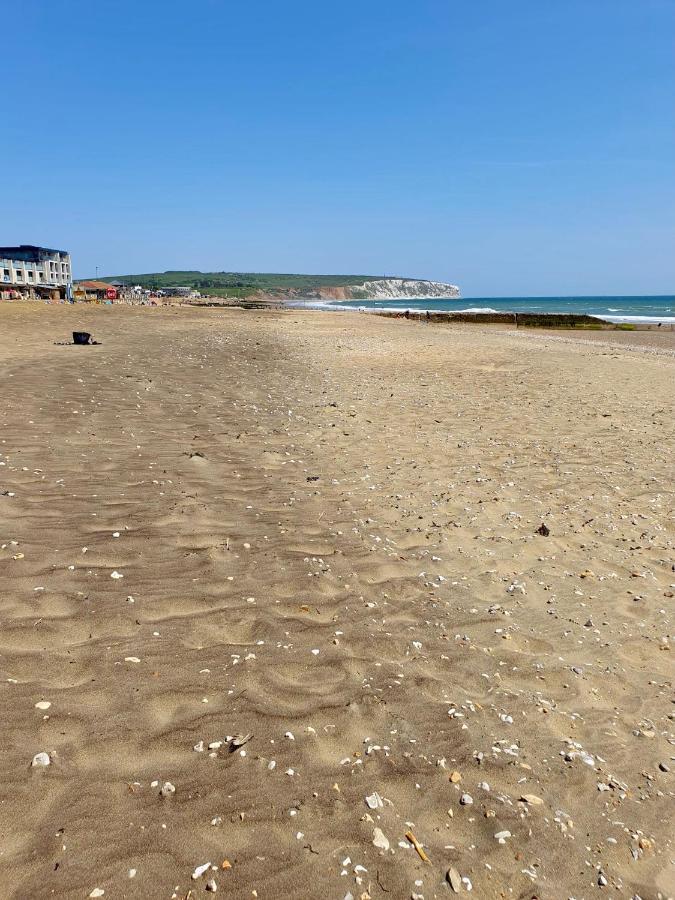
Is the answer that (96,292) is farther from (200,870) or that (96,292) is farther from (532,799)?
(532,799)

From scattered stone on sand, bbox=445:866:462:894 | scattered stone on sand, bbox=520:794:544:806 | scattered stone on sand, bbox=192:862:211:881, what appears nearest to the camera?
scattered stone on sand, bbox=192:862:211:881

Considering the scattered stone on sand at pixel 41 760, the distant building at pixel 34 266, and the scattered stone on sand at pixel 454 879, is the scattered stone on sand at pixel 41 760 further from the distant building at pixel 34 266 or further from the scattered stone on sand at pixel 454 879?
the distant building at pixel 34 266

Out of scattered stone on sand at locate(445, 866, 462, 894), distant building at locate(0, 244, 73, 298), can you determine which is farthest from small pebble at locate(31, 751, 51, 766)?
distant building at locate(0, 244, 73, 298)

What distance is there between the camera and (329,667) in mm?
4316

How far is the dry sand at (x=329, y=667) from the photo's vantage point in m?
2.90

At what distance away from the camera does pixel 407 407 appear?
1366 centimetres

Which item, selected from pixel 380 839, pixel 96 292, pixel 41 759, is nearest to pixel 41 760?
pixel 41 759

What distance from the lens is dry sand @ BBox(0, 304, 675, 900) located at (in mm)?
2902

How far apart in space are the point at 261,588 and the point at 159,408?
7.49 meters

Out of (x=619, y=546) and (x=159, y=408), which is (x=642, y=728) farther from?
(x=159, y=408)

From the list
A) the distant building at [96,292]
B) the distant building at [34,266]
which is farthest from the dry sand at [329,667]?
the distant building at [34,266]

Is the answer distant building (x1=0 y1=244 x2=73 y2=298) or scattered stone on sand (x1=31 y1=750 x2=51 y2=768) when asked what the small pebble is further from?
distant building (x1=0 y1=244 x2=73 y2=298)

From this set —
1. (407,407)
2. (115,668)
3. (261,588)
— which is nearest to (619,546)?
(261,588)

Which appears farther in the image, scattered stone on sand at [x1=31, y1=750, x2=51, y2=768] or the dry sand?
scattered stone on sand at [x1=31, y1=750, x2=51, y2=768]
